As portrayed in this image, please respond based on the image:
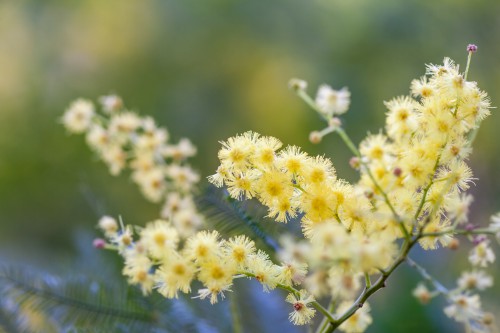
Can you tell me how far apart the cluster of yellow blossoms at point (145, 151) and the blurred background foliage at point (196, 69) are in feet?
3.96

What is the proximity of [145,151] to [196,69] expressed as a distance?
1.75 meters

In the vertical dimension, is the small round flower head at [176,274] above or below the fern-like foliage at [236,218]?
below

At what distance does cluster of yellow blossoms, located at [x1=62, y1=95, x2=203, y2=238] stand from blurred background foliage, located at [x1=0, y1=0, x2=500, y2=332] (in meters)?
1.21

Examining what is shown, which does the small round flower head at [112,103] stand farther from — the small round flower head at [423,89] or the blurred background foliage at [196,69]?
the blurred background foliage at [196,69]

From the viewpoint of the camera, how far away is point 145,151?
67cm

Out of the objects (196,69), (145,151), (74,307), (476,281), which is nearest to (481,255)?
(476,281)

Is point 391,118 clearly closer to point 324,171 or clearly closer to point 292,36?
point 324,171

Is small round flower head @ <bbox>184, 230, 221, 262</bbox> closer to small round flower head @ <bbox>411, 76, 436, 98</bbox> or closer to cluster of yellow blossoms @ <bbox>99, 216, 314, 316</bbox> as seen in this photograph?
cluster of yellow blossoms @ <bbox>99, 216, 314, 316</bbox>

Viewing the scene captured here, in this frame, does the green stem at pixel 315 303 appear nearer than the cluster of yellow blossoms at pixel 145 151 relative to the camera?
Yes

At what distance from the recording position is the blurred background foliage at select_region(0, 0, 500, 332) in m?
1.98

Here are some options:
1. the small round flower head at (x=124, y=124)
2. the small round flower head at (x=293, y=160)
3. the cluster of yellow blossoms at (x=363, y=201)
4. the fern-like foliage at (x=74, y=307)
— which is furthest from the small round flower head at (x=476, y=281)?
the small round flower head at (x=124, y=124)

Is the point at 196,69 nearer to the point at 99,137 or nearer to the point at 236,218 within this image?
the point at 99,137

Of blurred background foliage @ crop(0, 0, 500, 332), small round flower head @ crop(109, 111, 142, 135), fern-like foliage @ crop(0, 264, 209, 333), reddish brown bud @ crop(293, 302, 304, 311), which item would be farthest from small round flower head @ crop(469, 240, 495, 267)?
blurred background foliage @ crop(0, 0, 500, 332)

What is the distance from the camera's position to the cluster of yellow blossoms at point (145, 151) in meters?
0.62
